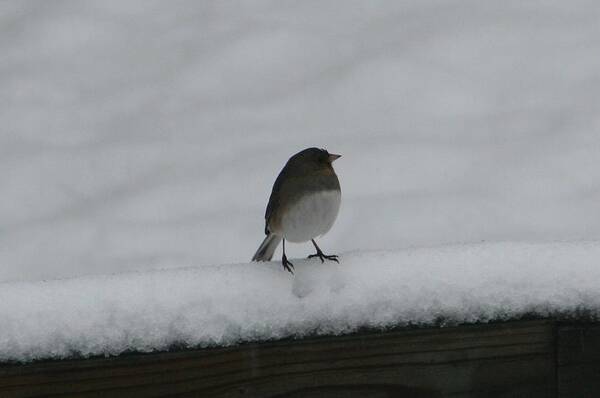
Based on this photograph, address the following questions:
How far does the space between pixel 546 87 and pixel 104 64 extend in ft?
9.85

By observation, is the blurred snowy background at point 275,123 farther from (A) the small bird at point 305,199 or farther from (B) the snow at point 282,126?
(A) the small bird at point 305,199

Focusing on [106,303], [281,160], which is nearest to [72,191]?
[281,160]

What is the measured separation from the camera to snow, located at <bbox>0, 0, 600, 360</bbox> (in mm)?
5266

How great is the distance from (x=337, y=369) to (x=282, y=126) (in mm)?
4673

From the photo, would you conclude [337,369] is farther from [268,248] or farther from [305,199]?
[268,248]


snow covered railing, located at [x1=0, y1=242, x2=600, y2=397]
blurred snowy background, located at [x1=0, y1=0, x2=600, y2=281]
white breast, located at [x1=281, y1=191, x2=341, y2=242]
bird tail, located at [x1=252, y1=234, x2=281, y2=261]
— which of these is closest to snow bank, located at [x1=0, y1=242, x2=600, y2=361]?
snow covered railing, located at [x1=0, y1=242, x2=600, y2=397]

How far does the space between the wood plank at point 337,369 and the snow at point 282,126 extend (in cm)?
23

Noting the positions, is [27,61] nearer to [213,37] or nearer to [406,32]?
[213,37]

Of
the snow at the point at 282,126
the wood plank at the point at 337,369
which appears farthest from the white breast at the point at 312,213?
the wood plank at the point at 337,369

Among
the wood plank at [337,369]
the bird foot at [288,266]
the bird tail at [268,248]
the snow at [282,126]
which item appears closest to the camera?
the wood plank at [337,369]

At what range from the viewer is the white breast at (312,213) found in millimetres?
3367

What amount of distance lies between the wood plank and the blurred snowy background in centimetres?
295

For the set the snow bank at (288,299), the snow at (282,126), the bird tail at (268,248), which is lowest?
the snow bank at (288,299)

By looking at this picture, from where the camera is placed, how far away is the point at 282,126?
21.7 ft
